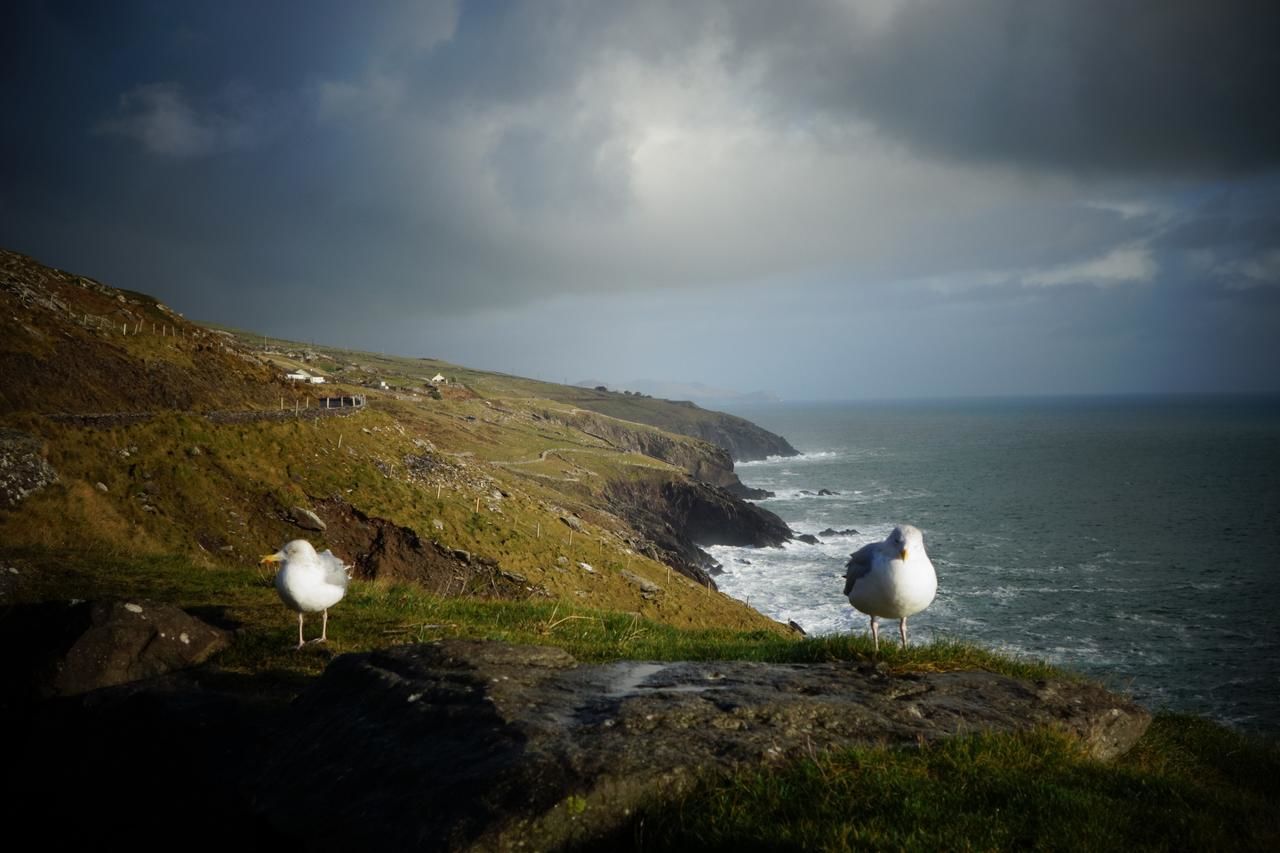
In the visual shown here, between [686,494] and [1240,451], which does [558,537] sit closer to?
[686,494]

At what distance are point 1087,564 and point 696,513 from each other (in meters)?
44.3

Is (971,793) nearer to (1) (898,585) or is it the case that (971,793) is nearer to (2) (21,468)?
(1) (898,585)

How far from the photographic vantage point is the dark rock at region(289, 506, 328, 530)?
95.1 feet

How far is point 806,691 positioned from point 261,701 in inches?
248

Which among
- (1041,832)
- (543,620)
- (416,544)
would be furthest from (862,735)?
(416,544)

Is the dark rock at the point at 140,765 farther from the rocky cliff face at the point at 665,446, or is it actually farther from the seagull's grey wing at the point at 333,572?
the rocky cliff face at the point at 665,446

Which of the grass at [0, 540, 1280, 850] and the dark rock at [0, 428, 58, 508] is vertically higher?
the dark rock at [0, 428, 58, 508]

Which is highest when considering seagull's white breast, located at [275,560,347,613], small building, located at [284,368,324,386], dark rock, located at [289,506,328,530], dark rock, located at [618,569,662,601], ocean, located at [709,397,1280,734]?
small building, located at [284,368,324,386]

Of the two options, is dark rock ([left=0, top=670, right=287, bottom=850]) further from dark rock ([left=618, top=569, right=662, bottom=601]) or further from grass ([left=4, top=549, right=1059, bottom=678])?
dark rock ([left=618, top=569, right=662, bottom=601])

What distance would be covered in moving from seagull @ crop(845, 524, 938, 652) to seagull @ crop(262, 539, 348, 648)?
8088 mm

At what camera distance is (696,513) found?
87188mm

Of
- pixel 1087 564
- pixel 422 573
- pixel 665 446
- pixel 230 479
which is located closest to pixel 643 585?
pixel 422 573

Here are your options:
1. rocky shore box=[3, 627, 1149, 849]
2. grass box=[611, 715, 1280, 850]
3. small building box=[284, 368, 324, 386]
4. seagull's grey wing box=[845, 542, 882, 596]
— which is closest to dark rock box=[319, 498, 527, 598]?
rocky shore box=[3, 627, 1149, 849]

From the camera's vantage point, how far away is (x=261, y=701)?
7.39 meters
